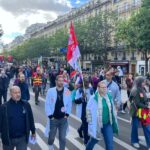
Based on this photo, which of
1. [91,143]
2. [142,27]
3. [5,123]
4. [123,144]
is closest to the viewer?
[5,123]

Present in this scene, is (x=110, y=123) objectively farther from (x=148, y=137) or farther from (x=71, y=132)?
(x=71, y=132)

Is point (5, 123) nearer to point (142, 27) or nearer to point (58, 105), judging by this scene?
point (58, 105)

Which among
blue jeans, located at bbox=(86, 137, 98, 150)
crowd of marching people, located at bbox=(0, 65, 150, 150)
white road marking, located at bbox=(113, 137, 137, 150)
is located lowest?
white road marking, located at bbox=(113, 137, 137, 150)

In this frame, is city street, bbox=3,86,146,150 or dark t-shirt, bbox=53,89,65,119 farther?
city street, bbox=3,86,146,150

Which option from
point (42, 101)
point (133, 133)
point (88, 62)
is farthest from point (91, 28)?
point (133, 133)

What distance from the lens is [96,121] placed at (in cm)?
670

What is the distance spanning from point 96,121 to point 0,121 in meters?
1.81

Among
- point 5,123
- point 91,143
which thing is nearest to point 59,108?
point 91,143

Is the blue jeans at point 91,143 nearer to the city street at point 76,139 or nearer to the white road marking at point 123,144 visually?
the city street at point 76,139

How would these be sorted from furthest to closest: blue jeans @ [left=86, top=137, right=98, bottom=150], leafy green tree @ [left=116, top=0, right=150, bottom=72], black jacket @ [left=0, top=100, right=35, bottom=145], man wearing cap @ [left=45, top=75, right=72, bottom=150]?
leafy green tree @ [left=116, top=0, right=150, bottom=72], man wearing cap @ [left=45, top=75, right=72, bottom=150], blue jeans @ [left=86, top=137, right=98, bottom=150], black jacket @ [left=0, top=100, right=35, bottom=145]

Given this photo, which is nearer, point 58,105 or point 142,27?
point 58,105

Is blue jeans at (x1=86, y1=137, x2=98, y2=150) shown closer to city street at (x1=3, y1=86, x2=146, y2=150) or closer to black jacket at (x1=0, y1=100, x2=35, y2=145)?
city street at (x1=3, y1=86, x2=146, y2=150)

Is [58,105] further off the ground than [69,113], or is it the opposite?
[58,105]

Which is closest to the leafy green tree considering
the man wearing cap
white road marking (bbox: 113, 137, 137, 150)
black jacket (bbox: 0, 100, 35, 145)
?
white road marking (bbox: 113, 137, 137, 150)
